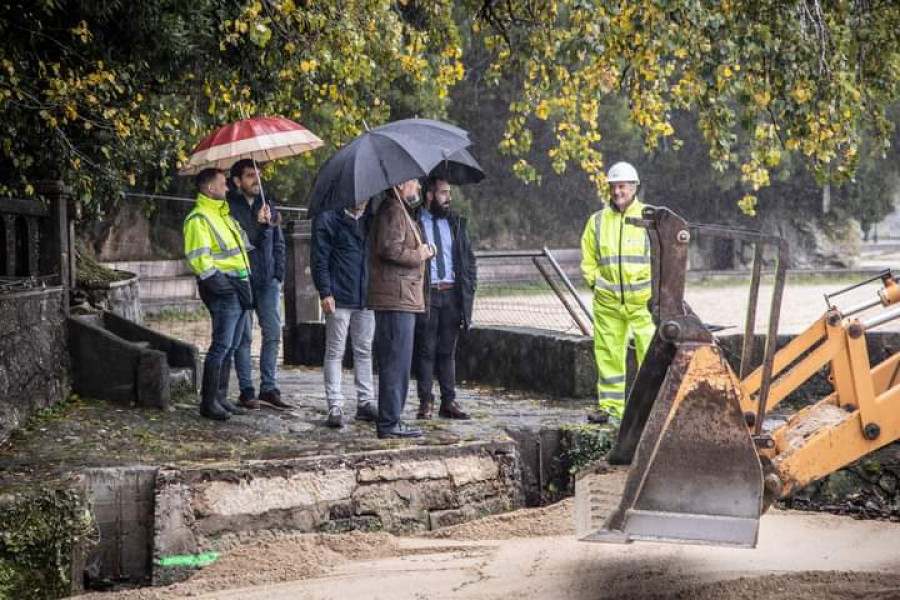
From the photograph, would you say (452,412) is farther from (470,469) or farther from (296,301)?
(296,301)

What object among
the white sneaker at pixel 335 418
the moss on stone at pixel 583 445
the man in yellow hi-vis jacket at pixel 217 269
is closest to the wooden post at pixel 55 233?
the man in yellow hi-vis jacket at pixel 217 269

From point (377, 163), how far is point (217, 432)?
2292 millimetres

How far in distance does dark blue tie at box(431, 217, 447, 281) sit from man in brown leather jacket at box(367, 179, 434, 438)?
887mm

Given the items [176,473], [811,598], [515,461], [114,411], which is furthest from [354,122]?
[811,598]

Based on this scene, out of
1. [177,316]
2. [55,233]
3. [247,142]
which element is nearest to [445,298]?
[247,142]

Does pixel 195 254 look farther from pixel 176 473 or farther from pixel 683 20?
pixel 683 20

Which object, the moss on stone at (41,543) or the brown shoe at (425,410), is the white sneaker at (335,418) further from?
the moss on stone at (41,543)

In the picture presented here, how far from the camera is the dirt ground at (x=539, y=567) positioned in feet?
18.8

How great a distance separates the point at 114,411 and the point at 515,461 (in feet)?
11.3

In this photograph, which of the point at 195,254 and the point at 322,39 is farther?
the point at 322,39

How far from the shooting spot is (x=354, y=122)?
34.8ft

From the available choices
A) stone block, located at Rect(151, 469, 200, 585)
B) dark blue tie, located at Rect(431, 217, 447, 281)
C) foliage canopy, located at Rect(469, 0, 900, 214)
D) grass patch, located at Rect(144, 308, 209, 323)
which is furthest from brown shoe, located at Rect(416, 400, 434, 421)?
grass patch, located at Rect(144, 308, 209, 323)

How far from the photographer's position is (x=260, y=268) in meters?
9.66

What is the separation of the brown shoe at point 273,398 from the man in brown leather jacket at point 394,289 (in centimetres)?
193
